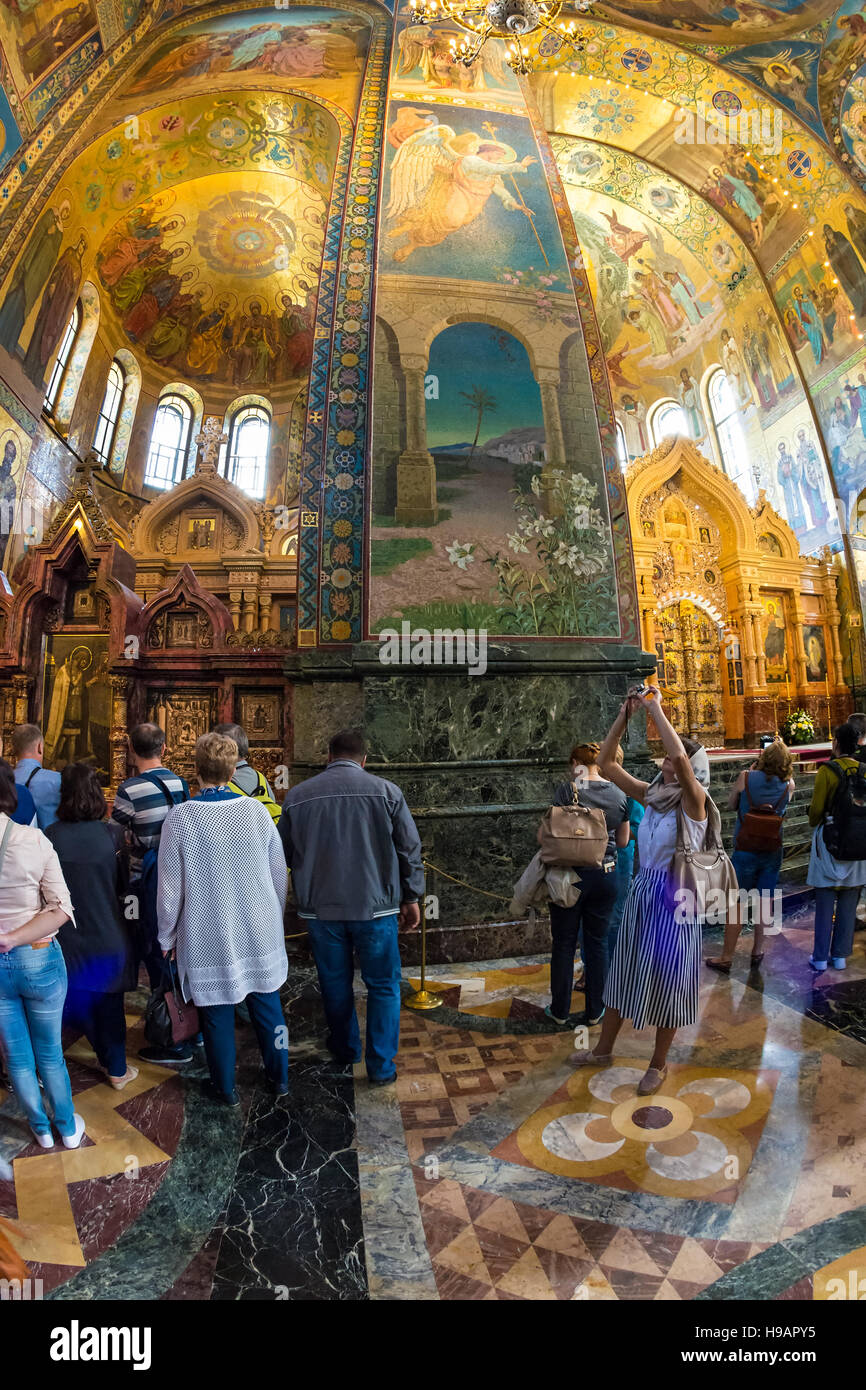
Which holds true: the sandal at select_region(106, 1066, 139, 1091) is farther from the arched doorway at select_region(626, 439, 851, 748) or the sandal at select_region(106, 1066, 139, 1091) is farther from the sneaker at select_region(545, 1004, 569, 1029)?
the arched doorway at select_region(626, 439, 851, 748)

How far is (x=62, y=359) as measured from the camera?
13.9m

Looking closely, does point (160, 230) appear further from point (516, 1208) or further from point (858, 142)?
point (516, 1208)

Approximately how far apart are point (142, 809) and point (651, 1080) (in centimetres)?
296

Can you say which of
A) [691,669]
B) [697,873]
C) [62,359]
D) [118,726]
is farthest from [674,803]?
[62,359]

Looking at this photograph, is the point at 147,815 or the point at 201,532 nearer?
the point at 147,815

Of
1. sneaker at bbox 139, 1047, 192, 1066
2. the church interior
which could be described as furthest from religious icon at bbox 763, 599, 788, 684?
sneaker at bbox 139, 1047, 192, 1066

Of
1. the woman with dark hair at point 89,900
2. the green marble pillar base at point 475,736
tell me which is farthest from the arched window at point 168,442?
the woman with dark hair at point 89,900

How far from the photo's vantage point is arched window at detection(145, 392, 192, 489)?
17.2 meters

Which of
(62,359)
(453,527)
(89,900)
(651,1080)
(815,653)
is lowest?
(651,1080)

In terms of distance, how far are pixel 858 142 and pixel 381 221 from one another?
36.4ft

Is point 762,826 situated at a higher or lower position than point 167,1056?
higher

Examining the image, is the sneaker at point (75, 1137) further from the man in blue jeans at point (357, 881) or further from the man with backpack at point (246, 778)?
the man with backpack at point (246, 778)

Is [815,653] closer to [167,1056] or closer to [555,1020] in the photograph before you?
[555,1020]

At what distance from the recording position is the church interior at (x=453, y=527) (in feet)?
8.02
